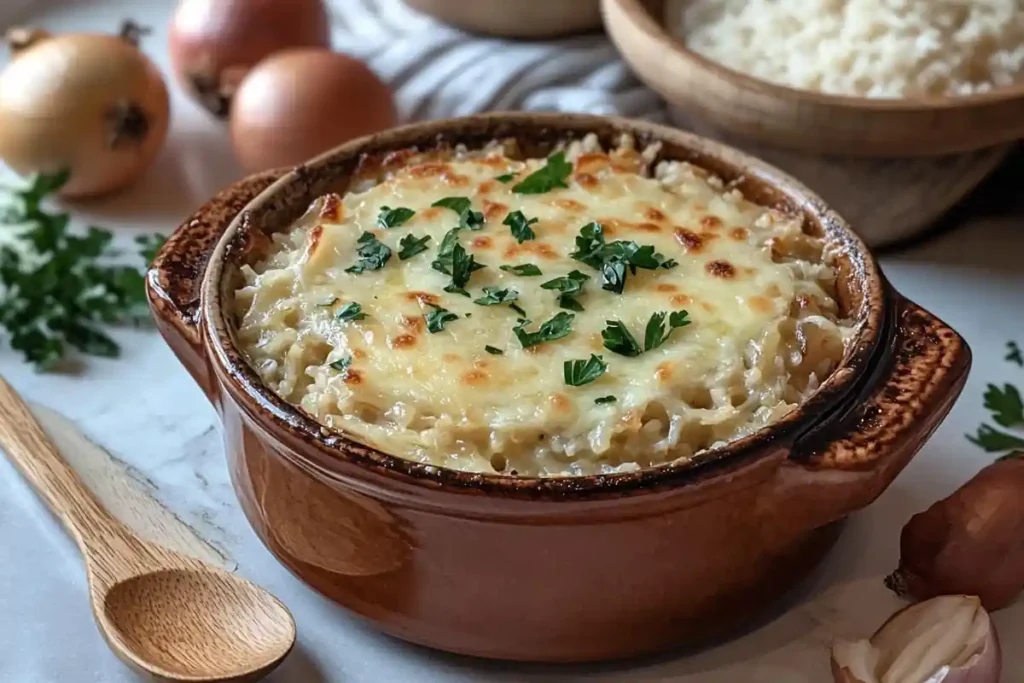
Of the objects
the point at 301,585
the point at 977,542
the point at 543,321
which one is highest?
the point at 543,321

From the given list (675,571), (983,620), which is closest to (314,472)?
(675,571)

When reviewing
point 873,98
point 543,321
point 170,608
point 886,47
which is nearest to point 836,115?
point 873,98

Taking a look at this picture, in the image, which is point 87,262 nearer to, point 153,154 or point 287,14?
point 153,154

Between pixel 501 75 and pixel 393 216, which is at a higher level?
pixel 393 216

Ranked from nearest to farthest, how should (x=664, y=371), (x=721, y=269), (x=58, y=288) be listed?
(x=664, y=371) → (x=721, y=269) → (x=58, y=288)

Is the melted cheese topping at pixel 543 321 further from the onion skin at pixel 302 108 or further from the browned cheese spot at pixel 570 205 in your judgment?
the onion skin at pixel 302 108

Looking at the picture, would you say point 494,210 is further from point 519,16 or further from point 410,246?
point 519,16

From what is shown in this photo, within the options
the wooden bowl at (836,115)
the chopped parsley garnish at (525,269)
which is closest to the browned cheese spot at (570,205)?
the chopped parsley garnish at (525,269)

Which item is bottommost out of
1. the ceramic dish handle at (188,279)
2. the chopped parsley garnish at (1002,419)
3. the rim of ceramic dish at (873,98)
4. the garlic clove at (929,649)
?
the chopped parsley garnish at (1002,419)
